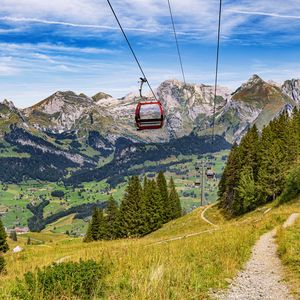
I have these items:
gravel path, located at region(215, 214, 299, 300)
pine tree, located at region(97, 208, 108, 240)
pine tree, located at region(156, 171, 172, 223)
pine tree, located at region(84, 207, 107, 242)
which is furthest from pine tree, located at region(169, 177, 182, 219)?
gravel path, located at region(215, 214, 299, 300)

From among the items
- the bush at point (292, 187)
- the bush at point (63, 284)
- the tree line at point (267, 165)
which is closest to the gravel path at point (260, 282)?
the bush at point (63, 284)

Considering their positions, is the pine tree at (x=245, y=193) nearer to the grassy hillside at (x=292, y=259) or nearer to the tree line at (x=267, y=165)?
the tree line at (x=267, y=165)

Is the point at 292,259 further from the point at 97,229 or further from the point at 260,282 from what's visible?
the point at 97,229

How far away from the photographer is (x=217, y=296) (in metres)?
10.1

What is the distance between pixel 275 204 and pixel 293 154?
14160mm

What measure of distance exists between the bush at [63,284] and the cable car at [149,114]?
13384 mm

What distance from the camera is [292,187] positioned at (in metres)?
60.5

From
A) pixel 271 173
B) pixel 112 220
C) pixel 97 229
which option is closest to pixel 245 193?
pixel 271 173

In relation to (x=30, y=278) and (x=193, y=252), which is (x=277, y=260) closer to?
(x=193, y=252)

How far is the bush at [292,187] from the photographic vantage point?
5859cm

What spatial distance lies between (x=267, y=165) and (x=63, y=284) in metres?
65.0

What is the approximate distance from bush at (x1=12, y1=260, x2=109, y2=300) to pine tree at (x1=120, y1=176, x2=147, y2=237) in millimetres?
72911

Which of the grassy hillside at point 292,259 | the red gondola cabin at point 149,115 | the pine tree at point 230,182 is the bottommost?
the pine tree at point 230,182

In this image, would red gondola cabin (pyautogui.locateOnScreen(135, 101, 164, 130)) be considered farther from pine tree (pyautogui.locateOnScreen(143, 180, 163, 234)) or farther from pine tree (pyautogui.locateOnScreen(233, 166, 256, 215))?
pine tree (pyautogui.locateOnScreen(143, 180, 163, 234))
